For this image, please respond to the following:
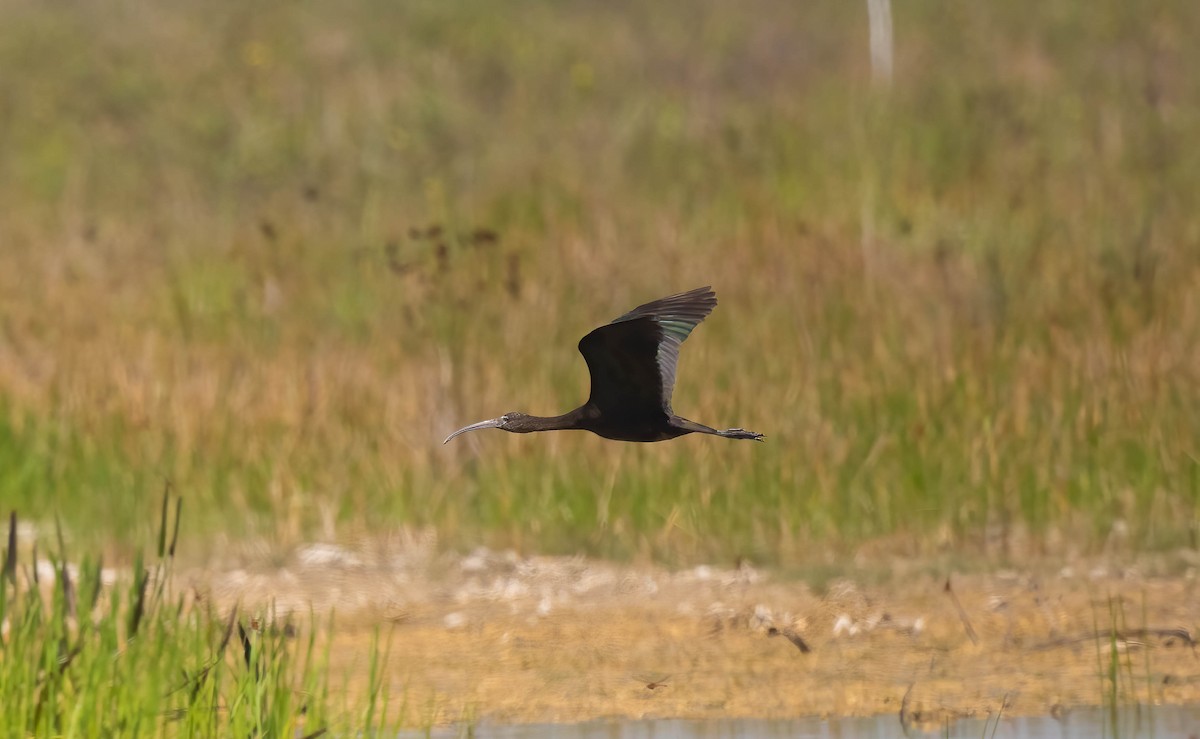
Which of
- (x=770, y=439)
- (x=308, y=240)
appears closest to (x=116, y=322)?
(x=308, y=240)

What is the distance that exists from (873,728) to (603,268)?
16.9 ft

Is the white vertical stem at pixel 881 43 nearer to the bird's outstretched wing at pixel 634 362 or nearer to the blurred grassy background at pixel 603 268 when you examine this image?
the blurred grassy background at pixel 603 268

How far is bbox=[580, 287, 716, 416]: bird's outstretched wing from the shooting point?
4.34m

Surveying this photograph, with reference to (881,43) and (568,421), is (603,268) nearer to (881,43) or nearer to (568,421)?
(881,43)

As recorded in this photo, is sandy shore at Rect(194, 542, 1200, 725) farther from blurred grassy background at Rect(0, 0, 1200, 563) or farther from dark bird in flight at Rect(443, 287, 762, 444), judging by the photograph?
dark bird in flight at Rect(443, 287, 762, 444)

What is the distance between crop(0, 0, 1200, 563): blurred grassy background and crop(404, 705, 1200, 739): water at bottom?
162cm

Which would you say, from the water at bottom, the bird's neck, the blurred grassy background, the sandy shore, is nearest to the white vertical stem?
the blurred grassy background

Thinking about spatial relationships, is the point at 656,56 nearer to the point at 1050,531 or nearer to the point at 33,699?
the point at 1050,531

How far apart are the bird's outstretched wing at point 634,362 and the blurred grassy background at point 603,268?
3307mm

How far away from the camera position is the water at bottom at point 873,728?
586 centimetres

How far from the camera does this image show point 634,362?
4.48 meters

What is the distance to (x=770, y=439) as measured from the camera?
8422 millimetres

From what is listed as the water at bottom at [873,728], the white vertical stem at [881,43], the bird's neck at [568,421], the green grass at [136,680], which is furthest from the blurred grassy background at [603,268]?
the green grass at [136,680]

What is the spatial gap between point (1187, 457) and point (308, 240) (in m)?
5.95
